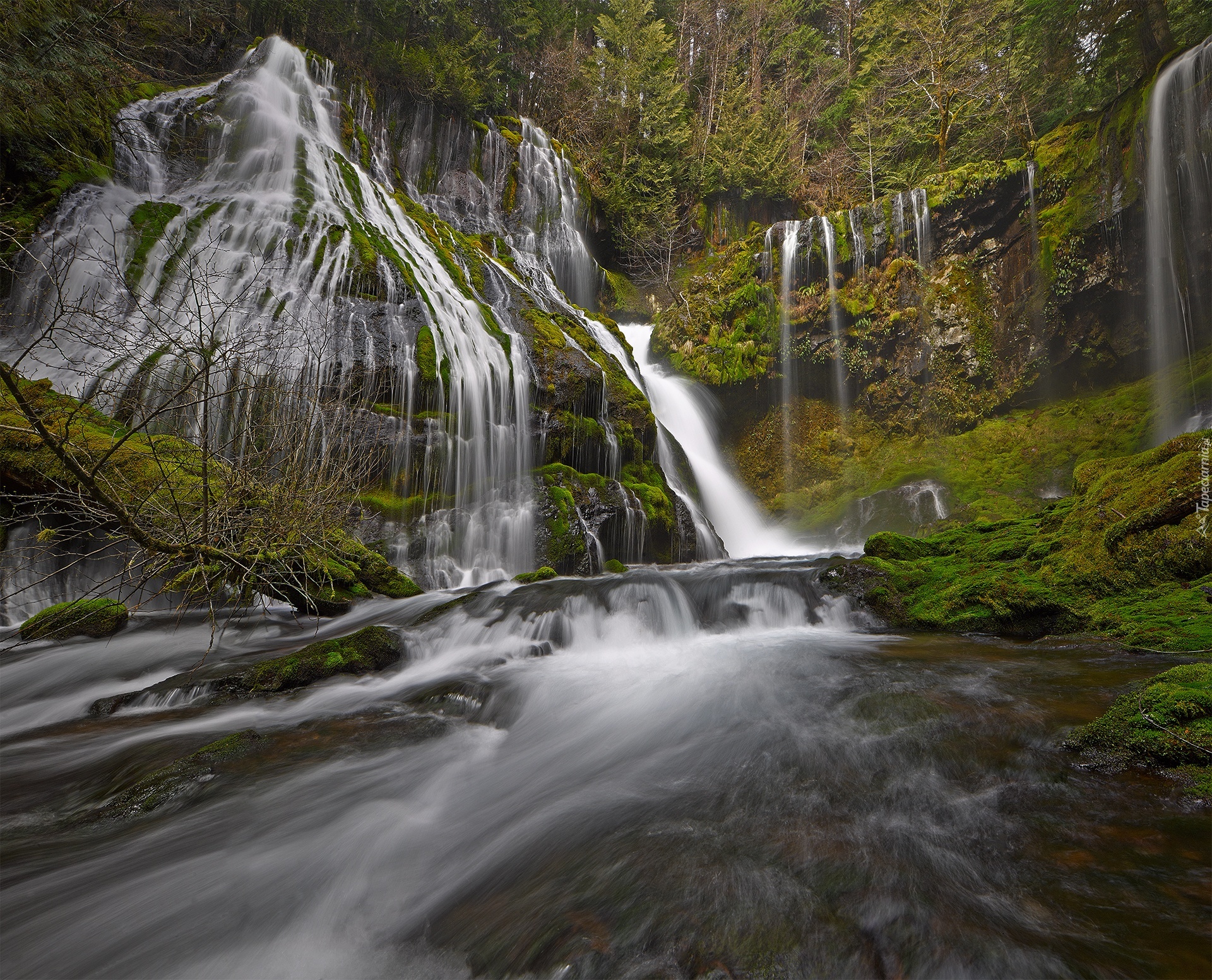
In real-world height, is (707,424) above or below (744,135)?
below

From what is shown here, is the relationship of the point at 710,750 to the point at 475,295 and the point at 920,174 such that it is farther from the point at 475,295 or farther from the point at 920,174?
the point at 920,174

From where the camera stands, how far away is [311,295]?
9.21m

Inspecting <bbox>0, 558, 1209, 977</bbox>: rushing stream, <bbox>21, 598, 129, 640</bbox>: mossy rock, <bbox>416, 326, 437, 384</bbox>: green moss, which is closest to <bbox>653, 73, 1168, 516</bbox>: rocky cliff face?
<bbox>416, 326, 437, 384</bbox>: green moss

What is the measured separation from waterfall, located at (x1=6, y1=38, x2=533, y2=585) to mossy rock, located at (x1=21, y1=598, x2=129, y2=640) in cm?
279

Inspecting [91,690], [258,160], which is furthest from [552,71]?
[91,690]

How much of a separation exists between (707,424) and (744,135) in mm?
12636

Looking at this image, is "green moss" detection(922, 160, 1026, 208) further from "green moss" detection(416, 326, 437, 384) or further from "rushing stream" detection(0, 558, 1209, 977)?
"rushing stream" detection(0, 558, 1209, 977)

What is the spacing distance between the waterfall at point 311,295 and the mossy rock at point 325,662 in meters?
3.40

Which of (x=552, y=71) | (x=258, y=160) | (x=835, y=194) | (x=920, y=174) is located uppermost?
(x=552, y=71)

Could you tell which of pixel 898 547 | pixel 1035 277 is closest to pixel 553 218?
pixel 1035 277

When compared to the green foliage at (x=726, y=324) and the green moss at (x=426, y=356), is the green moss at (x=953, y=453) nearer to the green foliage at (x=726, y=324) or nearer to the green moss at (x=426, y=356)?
the green foliage at (x=726, y=324)

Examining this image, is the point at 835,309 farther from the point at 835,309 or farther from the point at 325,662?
the point at 325,662

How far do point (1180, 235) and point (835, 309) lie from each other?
661cm

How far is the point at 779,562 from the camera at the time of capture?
8711 millimetres
